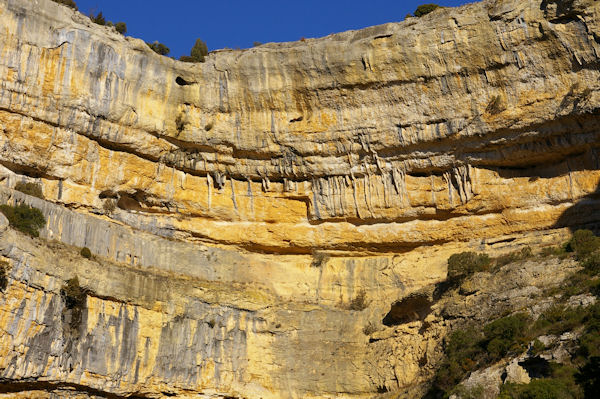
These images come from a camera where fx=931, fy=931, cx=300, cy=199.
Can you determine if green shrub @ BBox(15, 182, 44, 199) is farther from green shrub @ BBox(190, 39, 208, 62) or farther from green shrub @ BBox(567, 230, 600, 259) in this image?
green shrub @ BBox(567, 230, 600, 259)

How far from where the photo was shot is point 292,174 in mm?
39375

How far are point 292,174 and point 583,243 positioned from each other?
12.5m

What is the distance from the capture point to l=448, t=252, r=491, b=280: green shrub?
3447 centimetres

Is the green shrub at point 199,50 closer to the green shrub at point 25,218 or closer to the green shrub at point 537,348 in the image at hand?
the green shrub at point 25,218

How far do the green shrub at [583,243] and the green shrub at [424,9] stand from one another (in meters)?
12.5

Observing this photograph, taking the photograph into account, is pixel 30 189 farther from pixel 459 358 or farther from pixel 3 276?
pixel 459 358

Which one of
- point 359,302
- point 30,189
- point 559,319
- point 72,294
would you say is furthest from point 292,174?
point 559,319

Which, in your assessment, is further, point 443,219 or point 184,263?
point 443,219

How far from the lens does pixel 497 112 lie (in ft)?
120

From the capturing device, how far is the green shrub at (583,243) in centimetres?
3206

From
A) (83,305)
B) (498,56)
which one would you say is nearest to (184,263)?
(83,305)

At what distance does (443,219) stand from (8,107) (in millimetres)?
17791

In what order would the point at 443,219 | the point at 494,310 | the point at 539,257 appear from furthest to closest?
1. the point at 443,219
2. the point at 539,257
3. the point at 494,310

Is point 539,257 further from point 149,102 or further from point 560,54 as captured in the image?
point 149,102
